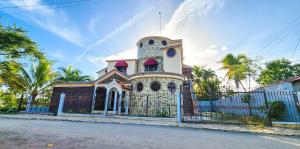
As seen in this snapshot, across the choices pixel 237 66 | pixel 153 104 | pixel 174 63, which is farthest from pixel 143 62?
pixel 237 66

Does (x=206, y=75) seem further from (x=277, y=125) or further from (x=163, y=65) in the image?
(x=277, y=125)

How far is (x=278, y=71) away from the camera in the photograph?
26.0 meters

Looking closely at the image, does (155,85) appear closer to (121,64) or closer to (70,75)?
(121,64)

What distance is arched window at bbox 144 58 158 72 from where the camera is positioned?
19.8 metres

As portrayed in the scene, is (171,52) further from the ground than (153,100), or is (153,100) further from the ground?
(171,52)

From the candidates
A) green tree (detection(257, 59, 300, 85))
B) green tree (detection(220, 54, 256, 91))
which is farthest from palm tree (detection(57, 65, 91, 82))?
green tree (detection(257, 59, 300, 85))

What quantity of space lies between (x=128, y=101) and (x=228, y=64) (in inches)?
737

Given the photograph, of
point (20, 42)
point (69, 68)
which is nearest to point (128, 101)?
point (20, 42)

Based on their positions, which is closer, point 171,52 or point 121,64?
point 171,52

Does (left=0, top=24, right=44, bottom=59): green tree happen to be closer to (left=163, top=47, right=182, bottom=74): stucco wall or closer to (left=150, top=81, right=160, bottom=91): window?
(left=150, top=81, right=160, bottom=91): window

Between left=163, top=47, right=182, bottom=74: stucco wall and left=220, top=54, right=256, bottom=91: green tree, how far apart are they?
9820 mm

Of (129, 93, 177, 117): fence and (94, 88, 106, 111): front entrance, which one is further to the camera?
(94, 88, 106, 111): front entrance

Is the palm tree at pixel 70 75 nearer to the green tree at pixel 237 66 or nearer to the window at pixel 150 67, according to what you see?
the window at pixel 150 67

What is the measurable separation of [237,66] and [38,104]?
27429 millimetres
